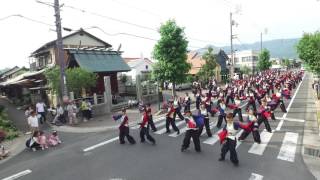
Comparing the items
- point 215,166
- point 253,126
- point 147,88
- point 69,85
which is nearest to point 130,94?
point 147,88

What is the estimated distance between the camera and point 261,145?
524 inches

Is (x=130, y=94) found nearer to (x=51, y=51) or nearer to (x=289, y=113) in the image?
(x=51, y=51)

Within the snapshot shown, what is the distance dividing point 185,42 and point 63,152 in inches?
763

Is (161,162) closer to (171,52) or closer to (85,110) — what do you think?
(85,110)

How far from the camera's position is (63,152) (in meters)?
13.4

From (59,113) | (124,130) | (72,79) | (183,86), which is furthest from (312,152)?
(183,86)

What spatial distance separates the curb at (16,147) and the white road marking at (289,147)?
10896 millimetres

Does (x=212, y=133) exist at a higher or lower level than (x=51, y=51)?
lower

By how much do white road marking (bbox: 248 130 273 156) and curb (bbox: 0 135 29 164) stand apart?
32.6ft

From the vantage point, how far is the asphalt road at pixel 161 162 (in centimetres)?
991

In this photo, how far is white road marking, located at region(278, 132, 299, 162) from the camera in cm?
1162

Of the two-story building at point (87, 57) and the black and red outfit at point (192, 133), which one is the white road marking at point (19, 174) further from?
the two-story building at point (87, 57)

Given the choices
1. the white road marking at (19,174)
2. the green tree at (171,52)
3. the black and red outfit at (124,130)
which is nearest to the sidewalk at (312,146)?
the black and red outfit at (124,130)

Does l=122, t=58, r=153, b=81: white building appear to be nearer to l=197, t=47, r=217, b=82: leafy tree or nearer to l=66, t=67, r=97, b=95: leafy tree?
l=197, t=47, r=217, b=82: leafy tree
